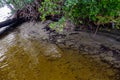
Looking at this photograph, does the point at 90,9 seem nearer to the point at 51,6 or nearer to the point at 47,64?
the point at 51,6

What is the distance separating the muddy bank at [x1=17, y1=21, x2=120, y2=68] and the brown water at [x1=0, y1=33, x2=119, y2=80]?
226 mm

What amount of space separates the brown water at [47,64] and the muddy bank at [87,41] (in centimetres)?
23

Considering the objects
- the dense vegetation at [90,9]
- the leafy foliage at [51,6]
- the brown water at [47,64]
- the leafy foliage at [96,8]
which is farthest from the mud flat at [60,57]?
the leafy foliage at [51,6]

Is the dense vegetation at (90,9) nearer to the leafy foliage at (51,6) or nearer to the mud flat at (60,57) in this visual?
the leafy foliage at (51,6)

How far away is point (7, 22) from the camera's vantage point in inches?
359

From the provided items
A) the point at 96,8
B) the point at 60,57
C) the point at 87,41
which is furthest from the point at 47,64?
the point at 96,8

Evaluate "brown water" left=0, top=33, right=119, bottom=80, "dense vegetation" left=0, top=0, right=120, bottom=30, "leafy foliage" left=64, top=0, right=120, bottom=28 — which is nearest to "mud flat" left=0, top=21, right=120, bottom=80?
"brown water" left=0, top=33, right=119, bottom=80

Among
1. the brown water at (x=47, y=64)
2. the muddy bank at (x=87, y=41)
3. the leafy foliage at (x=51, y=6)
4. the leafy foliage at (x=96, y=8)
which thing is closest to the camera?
the leafy foliage at (x=96, y=8)

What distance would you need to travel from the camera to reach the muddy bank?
5.52 m

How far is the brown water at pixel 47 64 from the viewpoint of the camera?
195 inches

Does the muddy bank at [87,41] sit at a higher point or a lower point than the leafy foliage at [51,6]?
lower

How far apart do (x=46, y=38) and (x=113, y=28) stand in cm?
240

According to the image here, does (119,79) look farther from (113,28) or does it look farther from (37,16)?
(37,16)

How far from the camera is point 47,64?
18.7ft
